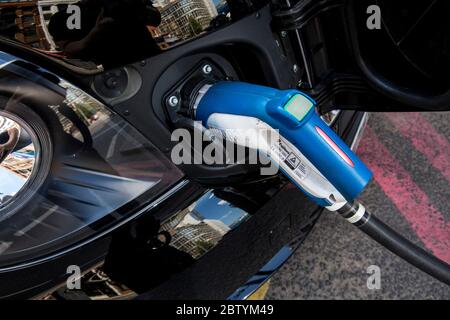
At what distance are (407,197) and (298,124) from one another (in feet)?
4.60

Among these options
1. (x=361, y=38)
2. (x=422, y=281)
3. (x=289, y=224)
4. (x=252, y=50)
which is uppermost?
(x=252, y=50)

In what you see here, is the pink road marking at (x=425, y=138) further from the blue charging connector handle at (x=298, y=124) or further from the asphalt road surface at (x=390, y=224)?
the blue charging connector handle at (x=298, y=124)

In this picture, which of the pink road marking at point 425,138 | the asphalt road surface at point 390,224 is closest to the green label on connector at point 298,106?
the asphalt road surface at point 390,224

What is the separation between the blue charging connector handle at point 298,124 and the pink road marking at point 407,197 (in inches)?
45.8

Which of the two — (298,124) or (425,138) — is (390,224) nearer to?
(425,138)

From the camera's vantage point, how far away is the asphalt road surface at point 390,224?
1.98m

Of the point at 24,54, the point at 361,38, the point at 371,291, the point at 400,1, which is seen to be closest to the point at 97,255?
the point at 24,54

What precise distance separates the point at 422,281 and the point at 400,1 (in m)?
1.14

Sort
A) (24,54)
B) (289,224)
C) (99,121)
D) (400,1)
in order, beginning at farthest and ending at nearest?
(289,224) → (400,1) → (99,121) → (24,54)

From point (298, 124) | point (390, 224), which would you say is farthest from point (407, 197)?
point (298, 124)

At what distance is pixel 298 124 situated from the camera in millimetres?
1097

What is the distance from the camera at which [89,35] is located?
3.23 ft

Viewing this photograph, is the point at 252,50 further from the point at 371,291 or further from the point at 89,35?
the point at 371,291

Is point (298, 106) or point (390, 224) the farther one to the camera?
point (390, 224)
